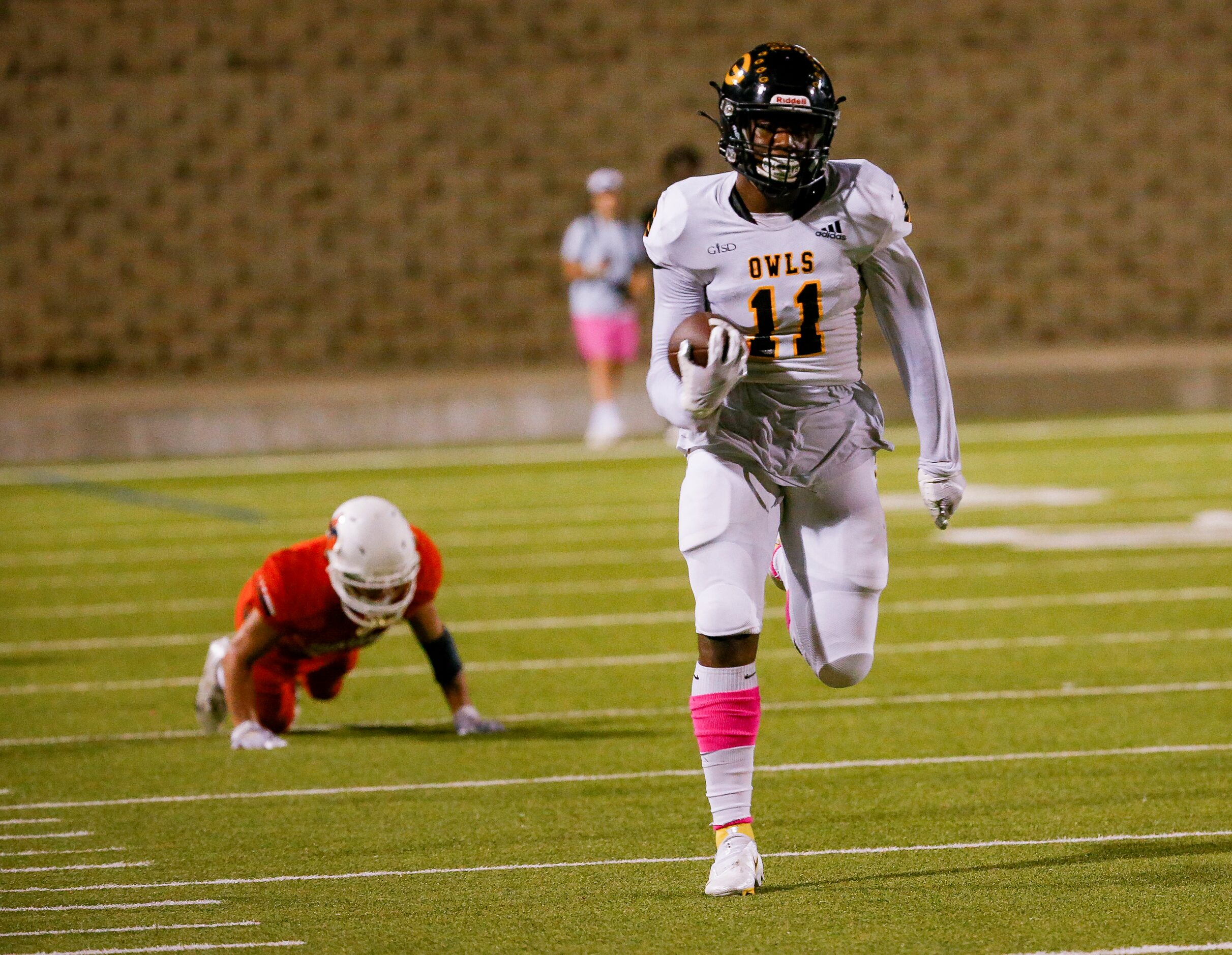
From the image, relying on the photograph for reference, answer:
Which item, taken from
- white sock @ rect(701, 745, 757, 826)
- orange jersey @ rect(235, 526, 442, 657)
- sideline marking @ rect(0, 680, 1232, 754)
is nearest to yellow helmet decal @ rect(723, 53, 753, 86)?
white sock @ rect(701, 745, 757, 826)

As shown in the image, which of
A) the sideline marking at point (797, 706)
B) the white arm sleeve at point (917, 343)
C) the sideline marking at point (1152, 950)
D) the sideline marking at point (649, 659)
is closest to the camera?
the sideline marking at point (1152, 950)

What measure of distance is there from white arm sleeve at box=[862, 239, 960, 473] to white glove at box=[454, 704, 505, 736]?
6.80 feet

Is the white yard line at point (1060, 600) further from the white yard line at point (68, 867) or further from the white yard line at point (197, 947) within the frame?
the white yard line at point (197, 947)

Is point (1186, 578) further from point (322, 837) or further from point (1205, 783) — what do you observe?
point (322, 837)

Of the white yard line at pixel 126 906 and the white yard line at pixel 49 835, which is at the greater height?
the white yard line at pixel 126 906

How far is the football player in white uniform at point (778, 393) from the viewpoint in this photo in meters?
3.89

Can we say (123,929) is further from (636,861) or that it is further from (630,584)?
(630,584)

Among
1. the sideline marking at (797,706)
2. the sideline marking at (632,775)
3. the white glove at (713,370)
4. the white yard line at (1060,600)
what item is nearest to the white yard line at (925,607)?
the white yard line at (1060,600)

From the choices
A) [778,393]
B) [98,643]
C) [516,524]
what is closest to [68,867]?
[778,393]

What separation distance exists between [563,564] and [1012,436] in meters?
5.75

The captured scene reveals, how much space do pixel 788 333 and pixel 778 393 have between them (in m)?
0.13

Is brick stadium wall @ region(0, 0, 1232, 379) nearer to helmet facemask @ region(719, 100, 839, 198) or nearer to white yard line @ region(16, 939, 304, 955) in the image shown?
helmet facemask @ region(719, 100, 839, 198)

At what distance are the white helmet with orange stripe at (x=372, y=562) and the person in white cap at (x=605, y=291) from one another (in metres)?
8.52

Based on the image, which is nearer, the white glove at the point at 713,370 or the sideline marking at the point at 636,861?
the white glove at the point at 713,370
